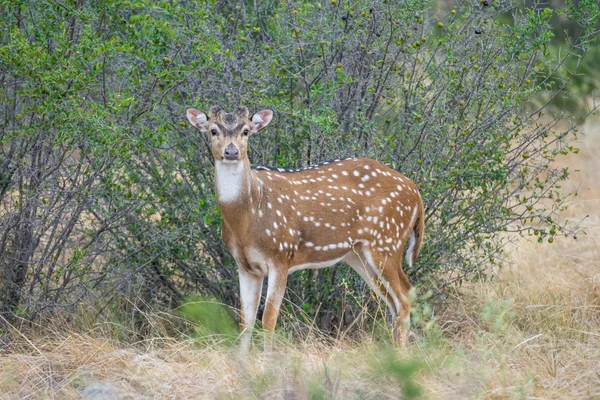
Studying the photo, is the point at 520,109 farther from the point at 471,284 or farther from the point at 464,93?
the point at 471,284

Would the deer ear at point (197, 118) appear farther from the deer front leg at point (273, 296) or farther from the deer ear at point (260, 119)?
the deer front leg at point (273, 296)

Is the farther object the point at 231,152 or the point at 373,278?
the point at 373,278

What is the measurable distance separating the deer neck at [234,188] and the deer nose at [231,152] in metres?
0.17

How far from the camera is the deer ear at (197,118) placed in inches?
266

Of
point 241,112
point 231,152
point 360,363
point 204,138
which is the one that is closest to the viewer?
point 360,363

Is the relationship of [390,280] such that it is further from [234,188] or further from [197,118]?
[197,118]

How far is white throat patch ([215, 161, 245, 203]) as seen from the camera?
674 centimetres

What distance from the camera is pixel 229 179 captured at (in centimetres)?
677

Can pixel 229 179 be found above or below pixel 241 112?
below

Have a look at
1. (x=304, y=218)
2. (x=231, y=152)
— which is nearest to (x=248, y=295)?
(x=304, y=218)

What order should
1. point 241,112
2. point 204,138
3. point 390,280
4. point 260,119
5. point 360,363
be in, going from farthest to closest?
point 204,138, point 390,280, point 260,119, point 241,112, point 360,363

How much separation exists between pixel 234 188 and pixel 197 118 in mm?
543

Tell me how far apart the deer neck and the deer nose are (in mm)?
171

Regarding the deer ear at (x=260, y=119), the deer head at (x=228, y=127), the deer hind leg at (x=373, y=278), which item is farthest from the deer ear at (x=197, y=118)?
the deer hind leg at (x=373, y=278)
